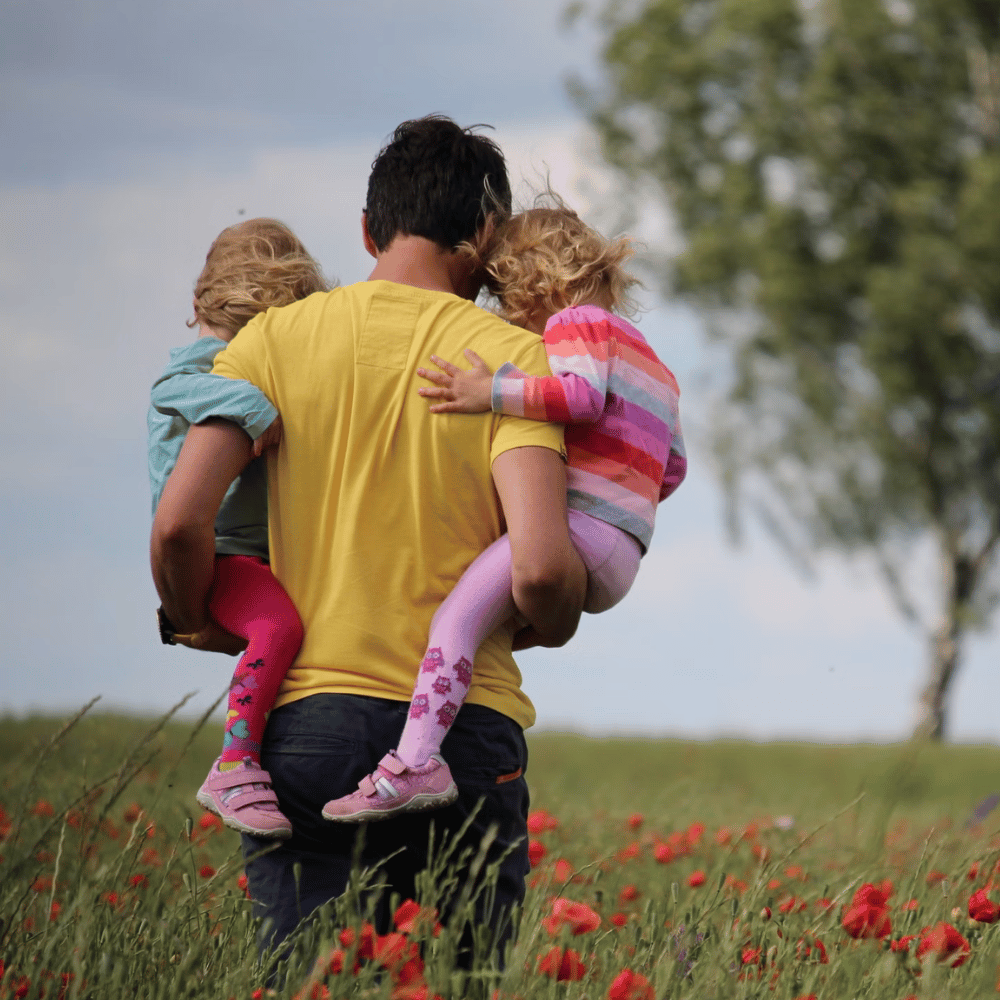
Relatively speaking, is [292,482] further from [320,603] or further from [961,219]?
[961,219]

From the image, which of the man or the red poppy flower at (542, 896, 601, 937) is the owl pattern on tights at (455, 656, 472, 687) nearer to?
the man

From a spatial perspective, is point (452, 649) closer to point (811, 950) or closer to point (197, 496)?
point (197, 496)

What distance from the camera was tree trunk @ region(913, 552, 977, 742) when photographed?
17.1 metres

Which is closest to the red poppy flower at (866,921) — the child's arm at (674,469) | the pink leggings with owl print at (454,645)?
the pink leggings with owl print at (454,645)

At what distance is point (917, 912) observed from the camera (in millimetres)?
3084

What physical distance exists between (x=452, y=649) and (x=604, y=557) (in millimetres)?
418

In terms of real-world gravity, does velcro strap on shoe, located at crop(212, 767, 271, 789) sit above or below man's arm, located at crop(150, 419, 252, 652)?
below

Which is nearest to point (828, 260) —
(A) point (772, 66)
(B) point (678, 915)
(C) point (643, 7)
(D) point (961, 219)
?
(D) point (961, 219)

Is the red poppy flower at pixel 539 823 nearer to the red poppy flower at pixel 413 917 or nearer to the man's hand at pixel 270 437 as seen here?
the red poppy flower at pixel 413 917

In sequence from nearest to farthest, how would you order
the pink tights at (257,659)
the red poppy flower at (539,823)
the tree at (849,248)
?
the pink tights at (257,659), the red poppy flower at (539,823), the tree at (849,248)

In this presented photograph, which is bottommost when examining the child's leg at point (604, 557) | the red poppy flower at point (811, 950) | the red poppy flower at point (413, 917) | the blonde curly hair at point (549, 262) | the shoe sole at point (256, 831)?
the red poppy flower at point (811, 950)

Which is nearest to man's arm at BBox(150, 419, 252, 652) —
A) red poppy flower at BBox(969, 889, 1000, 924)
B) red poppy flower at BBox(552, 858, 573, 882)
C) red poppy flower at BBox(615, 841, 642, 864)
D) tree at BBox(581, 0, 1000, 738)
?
red poppy flower at BBox(969, 889, 1000, 924)

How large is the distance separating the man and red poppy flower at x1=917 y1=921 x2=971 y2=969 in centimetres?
83

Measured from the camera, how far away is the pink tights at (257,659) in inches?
92.6
